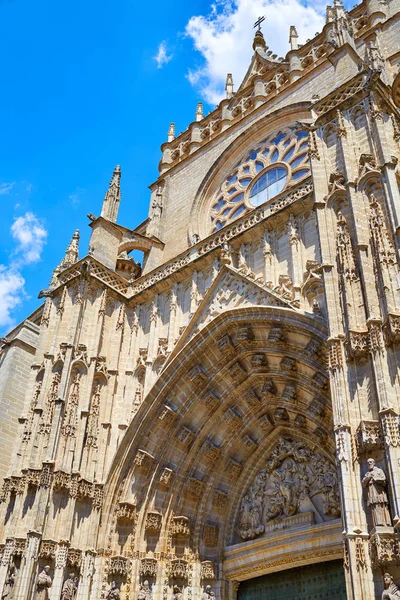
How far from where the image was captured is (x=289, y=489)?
10.8 metres

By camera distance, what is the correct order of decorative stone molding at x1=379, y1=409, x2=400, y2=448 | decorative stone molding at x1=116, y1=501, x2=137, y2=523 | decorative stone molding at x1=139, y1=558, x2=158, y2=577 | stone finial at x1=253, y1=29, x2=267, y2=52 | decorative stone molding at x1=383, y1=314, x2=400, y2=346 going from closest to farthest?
decorative stone molding at x1=379, y1=409, x2=400, y2=448, decorative stone molding at x1=383, y1=314, x2=400, y2=346, decorative stone molding at x1=139, y1=558, x2=158, y2=577, decorative stone molding at x1=116, y1=501, x2=137, y2=523, stone finial at x1=253, y1=29, x2=267, y2=52

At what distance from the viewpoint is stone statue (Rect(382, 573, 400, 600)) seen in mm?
6027

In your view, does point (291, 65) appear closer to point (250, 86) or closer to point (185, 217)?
point (250, 86)

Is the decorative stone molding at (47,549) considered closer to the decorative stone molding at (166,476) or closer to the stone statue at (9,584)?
the stone statue at (9,584)

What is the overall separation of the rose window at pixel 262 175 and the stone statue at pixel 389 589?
32.7 ft

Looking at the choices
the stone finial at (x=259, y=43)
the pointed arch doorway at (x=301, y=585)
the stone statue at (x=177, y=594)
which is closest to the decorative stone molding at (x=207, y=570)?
the stone statue at (x=177, y=594)

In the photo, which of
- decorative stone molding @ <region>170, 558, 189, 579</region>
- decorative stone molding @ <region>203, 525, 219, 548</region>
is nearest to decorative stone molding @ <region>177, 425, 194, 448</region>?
decorative stone molding @ <region>203, 525, 219, 548</region>

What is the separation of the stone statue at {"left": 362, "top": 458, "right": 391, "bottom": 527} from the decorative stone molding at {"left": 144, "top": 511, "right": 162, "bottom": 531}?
5.30 metres

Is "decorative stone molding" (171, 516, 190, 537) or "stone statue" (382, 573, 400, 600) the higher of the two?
"decorative stone molding" (171, 516, 190, 537)

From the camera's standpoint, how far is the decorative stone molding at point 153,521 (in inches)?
436

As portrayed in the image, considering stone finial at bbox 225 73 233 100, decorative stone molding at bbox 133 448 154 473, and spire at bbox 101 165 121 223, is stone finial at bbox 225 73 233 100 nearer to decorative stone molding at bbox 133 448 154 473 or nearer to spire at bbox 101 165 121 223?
spire at bbox 101 165 121 223

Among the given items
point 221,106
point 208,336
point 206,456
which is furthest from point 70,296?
point 221,106

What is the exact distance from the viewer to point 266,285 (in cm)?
1105

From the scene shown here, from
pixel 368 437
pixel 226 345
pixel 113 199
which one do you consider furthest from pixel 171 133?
pixel 368 437
